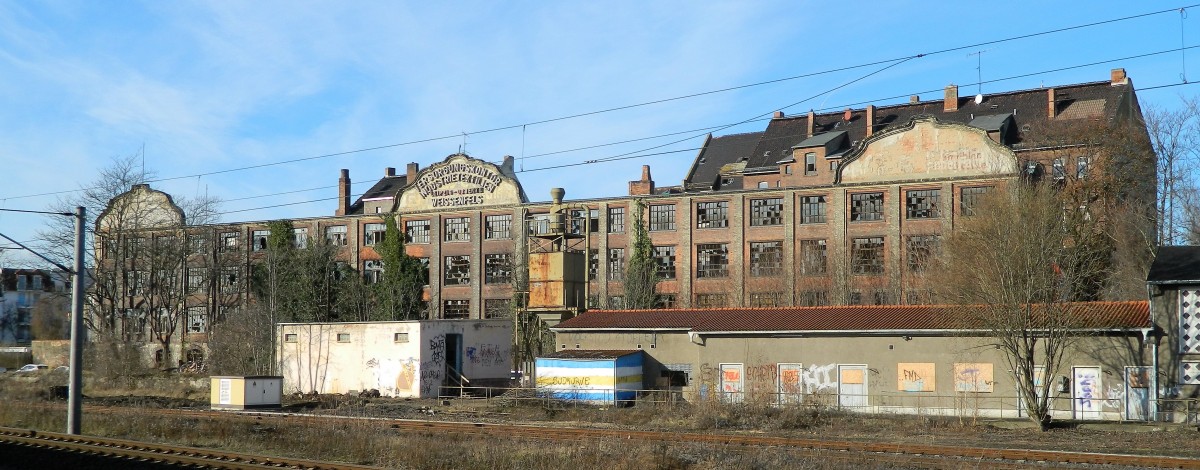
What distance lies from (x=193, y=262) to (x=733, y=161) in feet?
124

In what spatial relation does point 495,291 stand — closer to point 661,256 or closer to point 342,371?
point 661,256

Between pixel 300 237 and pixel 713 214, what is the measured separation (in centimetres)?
2826

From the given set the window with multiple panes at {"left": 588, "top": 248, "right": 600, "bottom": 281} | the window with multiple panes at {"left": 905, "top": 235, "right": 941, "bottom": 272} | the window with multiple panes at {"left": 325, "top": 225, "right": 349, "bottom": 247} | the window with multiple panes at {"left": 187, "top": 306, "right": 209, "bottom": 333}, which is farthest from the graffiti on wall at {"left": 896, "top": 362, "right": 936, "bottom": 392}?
the window with multiple panes at {"left": 187, "top": 306, "right": 209, "bottom": 333}

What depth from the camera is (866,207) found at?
178 feet

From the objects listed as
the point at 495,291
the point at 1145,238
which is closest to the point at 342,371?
the point at 495,291

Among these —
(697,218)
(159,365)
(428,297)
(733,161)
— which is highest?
(733,161)

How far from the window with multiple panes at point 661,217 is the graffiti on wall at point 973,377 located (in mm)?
29686

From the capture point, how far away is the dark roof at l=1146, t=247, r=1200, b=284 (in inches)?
1085

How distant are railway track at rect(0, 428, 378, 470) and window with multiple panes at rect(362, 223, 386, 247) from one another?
4246 centimetres

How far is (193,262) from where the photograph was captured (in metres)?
71.2

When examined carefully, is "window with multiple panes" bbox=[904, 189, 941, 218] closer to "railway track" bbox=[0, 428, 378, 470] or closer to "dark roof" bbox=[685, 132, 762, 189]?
"dark roof" bbox=[685, 132, 762, 189]

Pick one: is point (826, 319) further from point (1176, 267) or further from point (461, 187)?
point (461, 187)

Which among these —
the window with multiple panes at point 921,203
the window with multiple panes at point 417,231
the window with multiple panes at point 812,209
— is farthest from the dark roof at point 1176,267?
the window with multiple panes at point 417,231

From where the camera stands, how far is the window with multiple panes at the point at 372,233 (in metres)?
66.5
